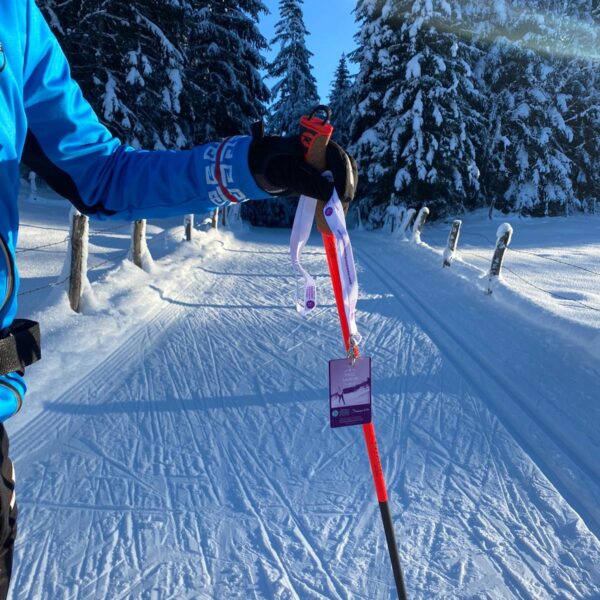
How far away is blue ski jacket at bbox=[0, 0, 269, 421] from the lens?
1.08m

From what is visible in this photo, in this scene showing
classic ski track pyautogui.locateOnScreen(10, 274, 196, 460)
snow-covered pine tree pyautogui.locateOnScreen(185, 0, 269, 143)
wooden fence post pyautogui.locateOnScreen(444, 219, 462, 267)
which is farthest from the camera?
snow-covered pine tree pyautogui.locateOnScreen(185, 0, 269, 143)

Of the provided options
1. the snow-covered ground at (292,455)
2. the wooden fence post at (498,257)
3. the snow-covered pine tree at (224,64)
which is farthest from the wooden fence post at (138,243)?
the snow-covered pine tree at (224,64)

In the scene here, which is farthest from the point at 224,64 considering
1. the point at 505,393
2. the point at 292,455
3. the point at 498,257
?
the point at 292,455

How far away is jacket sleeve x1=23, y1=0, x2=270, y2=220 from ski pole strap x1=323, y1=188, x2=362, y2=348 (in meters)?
0.23

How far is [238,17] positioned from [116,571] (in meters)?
23.4

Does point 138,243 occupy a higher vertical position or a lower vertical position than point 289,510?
higher

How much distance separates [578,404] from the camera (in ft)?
13.2

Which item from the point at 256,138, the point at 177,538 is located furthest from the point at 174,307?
the point at 256,138

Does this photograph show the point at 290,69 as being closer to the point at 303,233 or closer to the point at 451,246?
the point at 451,246

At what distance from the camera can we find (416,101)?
18406 millimetres

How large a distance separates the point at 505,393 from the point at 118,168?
381 centimetres

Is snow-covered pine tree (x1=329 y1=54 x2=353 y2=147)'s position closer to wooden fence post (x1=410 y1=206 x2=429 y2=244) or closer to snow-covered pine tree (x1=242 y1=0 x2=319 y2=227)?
snow-covered pine tree (x1=242 y1=0 x2=319 y2=227)

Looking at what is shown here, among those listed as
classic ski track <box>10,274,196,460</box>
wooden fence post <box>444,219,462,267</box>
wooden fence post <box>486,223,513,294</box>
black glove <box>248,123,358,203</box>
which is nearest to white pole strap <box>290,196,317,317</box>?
black glove <box>248,123,358,203</box>

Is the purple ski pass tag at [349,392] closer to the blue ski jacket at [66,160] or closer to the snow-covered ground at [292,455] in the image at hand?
the blue ski jacket at [66,160]
